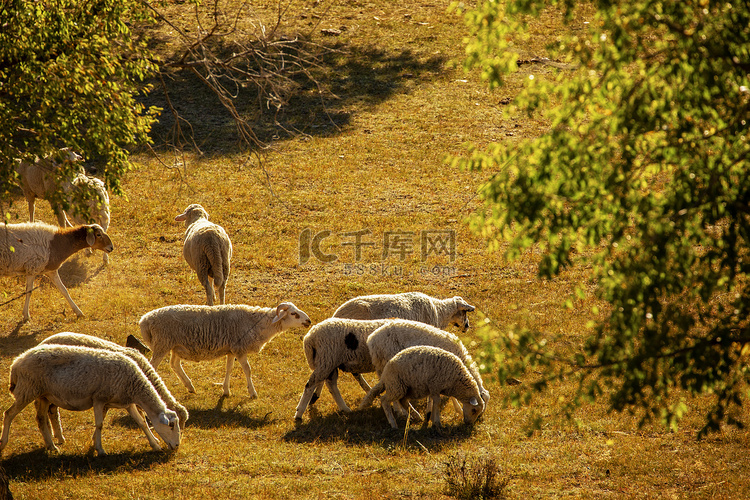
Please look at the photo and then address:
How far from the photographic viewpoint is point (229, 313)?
1163 cm

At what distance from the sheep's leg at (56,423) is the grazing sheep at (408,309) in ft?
15.0

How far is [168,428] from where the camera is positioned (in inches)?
360

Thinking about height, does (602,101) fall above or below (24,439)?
above

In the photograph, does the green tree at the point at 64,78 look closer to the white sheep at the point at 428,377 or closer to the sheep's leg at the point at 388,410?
the white sheep at the point at 428,377

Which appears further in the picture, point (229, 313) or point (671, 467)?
point (229, 313)

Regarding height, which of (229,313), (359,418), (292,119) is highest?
(292,119)

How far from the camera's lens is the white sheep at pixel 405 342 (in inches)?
415

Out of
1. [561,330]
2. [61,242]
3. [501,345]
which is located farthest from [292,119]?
[501,345]

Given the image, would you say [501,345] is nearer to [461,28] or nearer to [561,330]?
[561,330]

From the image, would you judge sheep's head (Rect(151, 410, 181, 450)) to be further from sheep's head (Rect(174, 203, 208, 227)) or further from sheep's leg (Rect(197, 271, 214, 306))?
sheep's head (Rect(174, 203, 208, 227))

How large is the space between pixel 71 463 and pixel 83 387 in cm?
94

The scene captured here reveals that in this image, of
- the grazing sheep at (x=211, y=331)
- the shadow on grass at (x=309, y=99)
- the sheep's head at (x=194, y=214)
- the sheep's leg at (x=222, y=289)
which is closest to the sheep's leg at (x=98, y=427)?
the grazing sheep at (x=211, y=331)

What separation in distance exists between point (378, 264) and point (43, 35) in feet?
36.5

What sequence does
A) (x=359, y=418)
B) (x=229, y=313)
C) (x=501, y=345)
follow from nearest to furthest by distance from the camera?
(x=501, y=345) → (x=359, y=418) → (x=229, y=313)
